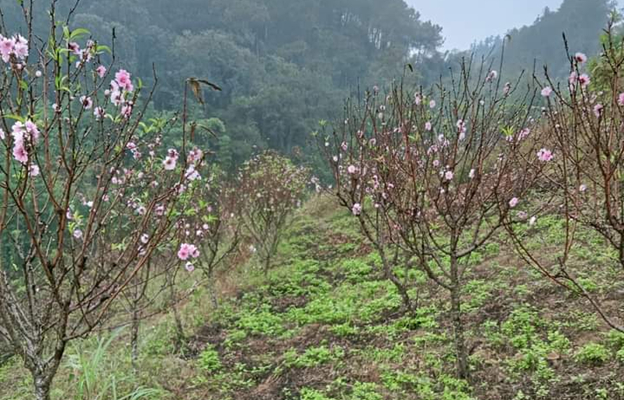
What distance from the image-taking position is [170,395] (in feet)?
12.3

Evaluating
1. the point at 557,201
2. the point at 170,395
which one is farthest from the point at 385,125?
the point at 557,201

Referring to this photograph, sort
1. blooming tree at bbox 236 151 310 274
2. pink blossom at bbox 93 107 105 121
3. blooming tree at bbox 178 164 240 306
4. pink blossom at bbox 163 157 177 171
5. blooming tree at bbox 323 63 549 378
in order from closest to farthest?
1. pink blossom at bbox 93 107 105 121
2. pink blossom at bbox 163 157 177 171
3. blooming tree at bbox 323 63 549 378
4. blooming tree at bbox 178 164 240 306
5. blooming tree at bbox 236 151 310 274

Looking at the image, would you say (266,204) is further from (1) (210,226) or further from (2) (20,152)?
(2) (20,152)

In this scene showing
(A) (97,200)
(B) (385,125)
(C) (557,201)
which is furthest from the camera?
(C) (557,201)

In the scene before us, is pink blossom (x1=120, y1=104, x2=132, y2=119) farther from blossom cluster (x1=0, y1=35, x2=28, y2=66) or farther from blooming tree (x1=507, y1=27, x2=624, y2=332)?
blooming tree (x1=507, y1=27, x2=624, y2=332)

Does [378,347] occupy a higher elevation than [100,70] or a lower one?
lower

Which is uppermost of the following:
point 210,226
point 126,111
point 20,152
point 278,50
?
point 278,50

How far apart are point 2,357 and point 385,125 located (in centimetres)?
631

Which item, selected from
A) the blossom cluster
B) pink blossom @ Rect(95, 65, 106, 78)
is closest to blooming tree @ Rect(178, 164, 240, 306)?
pink blossom @ Rect(95, 65, 106, 78)

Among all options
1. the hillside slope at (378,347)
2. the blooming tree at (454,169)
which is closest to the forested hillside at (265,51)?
the hillside slope at (378,347)

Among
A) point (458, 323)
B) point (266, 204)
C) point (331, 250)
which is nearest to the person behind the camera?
point (458, 323)

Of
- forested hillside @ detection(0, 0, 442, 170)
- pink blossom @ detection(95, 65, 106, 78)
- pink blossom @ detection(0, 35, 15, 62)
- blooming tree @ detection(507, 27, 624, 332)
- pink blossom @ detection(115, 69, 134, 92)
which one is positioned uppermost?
forested hillside @ detection(0, 0, 442, 170)

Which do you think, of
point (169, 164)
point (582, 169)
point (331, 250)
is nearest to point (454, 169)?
point (582, 169)

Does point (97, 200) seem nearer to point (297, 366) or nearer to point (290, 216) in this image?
point (297, 366)
